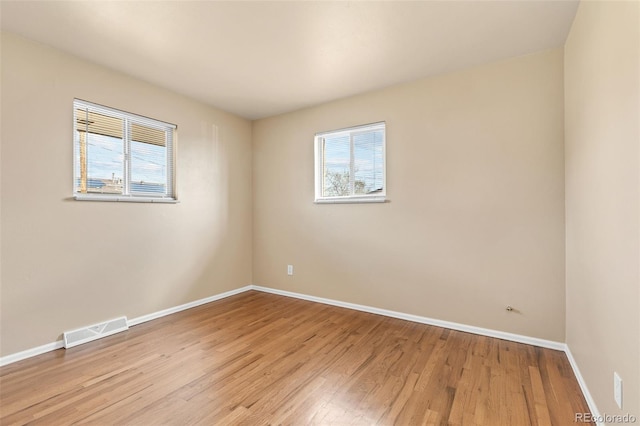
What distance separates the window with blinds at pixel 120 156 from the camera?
2.67 meters

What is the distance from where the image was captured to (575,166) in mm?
2059

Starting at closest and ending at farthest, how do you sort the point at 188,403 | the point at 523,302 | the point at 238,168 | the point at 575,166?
the point at 188,403 < the point at 575,166 < the point at 523,302 < the point at 238,168

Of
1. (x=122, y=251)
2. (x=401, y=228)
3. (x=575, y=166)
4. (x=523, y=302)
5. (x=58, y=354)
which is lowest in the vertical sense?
(x=58, y=354)

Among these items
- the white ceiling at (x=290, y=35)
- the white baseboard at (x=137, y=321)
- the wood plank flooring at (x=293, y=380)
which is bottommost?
the wood plank flooring at (x=293, y=380)

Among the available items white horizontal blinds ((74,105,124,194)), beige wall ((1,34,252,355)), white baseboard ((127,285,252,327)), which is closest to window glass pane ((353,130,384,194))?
beige wall ((1,34,252,355))

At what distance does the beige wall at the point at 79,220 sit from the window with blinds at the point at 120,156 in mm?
93

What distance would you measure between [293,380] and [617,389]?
5.66ft

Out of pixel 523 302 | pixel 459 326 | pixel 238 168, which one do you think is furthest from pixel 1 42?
pixel 523 302

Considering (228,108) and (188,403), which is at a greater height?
(228,108)

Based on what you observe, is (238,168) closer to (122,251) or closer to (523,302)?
(122,251)

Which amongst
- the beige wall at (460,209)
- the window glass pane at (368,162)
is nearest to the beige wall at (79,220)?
the beige wall at (460,209)

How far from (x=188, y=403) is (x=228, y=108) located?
134 inches

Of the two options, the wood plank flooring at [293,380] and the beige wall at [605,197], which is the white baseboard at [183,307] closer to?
the wood plank flooring at [293,380]

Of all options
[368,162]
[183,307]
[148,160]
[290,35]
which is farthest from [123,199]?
[368,162]
